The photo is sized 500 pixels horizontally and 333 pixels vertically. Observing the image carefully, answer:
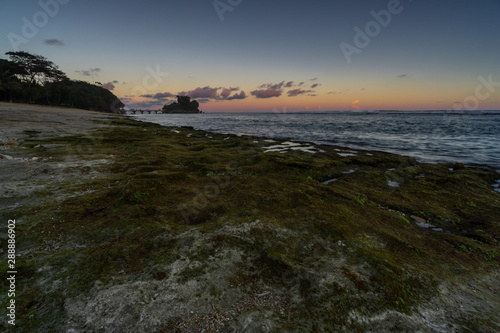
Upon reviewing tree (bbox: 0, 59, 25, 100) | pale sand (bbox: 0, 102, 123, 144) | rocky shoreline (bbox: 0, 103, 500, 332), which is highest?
tree (bbox: 0, 59, 25, 100)

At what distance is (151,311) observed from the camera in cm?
355

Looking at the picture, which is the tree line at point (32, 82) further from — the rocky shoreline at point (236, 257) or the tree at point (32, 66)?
the rocky shoreline at point (236, 257)

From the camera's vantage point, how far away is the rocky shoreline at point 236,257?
11.9ft

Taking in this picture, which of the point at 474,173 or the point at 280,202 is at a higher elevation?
the point at 280,202

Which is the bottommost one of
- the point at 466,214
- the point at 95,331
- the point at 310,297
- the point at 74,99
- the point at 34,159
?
the point at 466,214

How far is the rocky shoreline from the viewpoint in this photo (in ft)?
11.9

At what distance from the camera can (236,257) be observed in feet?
16.3

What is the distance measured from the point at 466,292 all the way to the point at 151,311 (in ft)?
21.6

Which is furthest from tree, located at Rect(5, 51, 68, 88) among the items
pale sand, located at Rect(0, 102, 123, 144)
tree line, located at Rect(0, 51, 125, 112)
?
pale sand, located at Rect(0, 102, 123, 144)

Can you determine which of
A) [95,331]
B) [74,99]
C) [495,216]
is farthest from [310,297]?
[74,99]

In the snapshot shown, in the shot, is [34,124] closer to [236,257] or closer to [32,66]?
[236,257]

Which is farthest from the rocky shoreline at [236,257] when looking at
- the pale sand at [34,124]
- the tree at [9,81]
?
the tree at [9,81]

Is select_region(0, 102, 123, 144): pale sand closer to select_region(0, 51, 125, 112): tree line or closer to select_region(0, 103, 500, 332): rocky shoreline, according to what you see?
select_region(0, 103, 500, 332): rocky shoreline

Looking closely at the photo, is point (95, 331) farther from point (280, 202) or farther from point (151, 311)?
point (280, 202)
